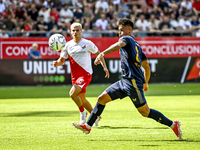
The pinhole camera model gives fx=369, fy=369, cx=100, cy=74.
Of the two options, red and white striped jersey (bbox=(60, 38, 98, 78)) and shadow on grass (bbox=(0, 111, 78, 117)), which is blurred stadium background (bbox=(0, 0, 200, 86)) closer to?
shadow on grass (bbox=(0, 111, 78, 117))

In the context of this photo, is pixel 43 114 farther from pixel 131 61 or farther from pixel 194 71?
pixel 194 71

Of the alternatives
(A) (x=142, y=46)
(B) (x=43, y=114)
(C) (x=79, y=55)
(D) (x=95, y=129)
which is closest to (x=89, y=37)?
(A) (x=142, y=46)

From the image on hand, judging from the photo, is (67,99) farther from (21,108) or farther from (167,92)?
(167,92)

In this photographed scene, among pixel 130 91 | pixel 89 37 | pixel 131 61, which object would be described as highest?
pixel 131 61

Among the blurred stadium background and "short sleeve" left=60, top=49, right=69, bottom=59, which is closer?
"short sleeve" left=60, top=49, right=69, bottom=59

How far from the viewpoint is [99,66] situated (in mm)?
20625

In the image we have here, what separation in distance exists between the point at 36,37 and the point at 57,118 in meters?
12.4

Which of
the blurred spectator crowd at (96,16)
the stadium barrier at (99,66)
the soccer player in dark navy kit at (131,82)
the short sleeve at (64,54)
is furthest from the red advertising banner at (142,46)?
the soccer player in dark navy kit at (131,82)

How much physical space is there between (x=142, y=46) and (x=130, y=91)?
613 inches

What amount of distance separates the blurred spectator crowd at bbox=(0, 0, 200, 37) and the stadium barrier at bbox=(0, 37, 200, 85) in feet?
2.27

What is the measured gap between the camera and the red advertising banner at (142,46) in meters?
21.2

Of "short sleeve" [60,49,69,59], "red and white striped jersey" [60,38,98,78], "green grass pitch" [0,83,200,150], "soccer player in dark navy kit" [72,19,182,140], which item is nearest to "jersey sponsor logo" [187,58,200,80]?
"green grass pitch" [0,83,200,150]

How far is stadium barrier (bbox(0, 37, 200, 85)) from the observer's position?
2039 cm

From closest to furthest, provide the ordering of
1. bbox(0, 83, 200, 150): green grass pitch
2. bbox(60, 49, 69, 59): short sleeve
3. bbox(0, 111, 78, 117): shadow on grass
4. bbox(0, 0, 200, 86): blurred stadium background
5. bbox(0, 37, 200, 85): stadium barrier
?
bbox(0, 83, 200, 150): green grass pitch → bbox(60, 49, 69, 59): short sleeve → bbox(0, 111, 78, 117): shadow on grass → bbox(0, 37, 200, 85): stadium barrier → bbox(0, 0, 200, 86): blurred stadium background
